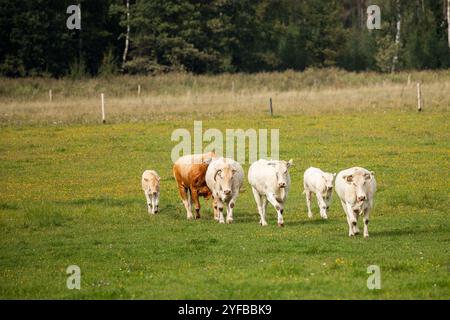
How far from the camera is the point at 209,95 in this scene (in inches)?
2373

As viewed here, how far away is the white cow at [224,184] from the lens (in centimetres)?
2428

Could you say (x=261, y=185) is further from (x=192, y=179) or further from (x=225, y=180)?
(x=192, y=179)

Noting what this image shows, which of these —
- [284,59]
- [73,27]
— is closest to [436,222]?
[73,27]

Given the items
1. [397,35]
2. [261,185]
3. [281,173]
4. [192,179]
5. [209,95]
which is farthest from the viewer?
[397,35]

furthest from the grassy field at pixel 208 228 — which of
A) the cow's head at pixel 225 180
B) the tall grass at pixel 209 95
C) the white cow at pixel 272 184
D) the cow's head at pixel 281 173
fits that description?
the tall grass at pixel 209 95

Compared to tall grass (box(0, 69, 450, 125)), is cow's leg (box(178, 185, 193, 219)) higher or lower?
lower

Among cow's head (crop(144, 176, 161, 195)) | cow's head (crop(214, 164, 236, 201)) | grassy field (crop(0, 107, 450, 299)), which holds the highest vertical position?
cow's head (crop(214, 164, 236, 201))

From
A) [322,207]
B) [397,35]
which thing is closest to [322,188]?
[322,207]

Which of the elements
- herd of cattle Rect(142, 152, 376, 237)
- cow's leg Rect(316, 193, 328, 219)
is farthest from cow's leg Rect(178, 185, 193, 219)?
cow's leg Rect(316, 193, 328, 219)

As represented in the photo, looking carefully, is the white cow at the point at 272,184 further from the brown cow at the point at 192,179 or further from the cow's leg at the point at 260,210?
the brown cow at the point at 192,179

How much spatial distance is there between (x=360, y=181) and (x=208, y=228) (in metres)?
3.83

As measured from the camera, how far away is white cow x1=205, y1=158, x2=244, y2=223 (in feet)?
79.7

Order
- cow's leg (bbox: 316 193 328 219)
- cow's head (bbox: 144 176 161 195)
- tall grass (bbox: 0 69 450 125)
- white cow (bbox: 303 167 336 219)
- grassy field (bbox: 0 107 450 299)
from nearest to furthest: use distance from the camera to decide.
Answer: grassy field (bbox: 0 107 450 299) → cow's leg (bbox: 316 193 328 219) → white cow (bbox: 303 167 336 219) → cow's head (bbox: 144 176 161 195) → tall grass (bbox: 0 69 450 125)

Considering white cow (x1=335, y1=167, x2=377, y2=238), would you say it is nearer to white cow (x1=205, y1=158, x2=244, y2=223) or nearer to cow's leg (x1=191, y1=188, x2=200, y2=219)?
white cow (x1=205, y1=158, x2=244, y2=223)
